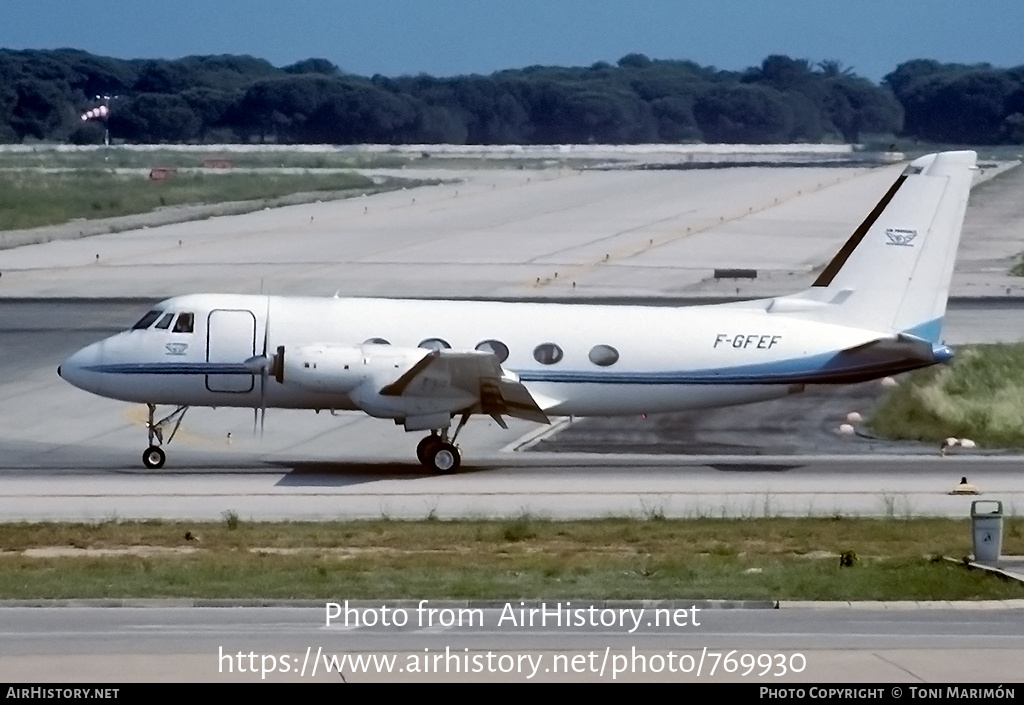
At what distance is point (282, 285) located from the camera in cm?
6412

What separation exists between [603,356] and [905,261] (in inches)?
235

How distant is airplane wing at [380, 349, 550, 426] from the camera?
100ft

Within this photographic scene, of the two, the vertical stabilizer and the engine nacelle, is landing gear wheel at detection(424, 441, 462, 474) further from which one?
the vertical stabilizer

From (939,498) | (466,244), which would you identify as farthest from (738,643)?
(466,244)

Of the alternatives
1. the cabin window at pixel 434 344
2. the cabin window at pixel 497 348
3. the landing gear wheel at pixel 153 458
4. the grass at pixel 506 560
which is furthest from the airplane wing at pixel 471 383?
the grass at pixel 506 560

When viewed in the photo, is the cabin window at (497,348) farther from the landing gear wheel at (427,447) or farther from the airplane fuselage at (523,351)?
the landing gear wheel at (427,447)

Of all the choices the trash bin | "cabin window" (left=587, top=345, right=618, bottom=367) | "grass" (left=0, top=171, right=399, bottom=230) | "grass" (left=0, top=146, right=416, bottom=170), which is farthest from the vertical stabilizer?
"grass" (left=0, top=146, right=416, bottom=170)

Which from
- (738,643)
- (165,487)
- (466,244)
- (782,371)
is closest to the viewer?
(738,643)

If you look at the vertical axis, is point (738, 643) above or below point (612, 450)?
above

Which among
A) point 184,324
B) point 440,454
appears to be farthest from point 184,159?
point 440,454

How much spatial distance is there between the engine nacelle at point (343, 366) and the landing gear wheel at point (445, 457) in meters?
1.70

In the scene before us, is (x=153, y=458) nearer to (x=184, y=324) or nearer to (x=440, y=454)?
(x=184, y=324)

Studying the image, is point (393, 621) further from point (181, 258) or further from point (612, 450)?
point (181, 258)

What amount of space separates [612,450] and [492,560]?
41.6ft
